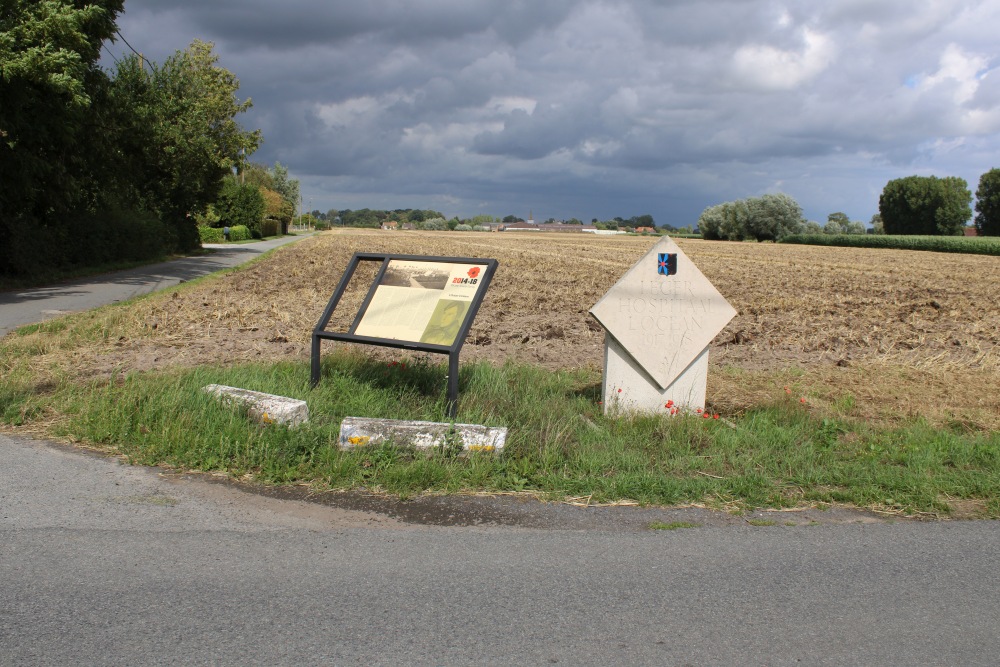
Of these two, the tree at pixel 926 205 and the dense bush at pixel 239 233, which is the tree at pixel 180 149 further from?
the tree at pixel 926 205

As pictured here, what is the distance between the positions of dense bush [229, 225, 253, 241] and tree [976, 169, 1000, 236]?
90722 mm

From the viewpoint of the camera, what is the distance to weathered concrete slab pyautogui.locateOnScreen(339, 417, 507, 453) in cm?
542

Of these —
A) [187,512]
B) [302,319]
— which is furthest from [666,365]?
[302,319]

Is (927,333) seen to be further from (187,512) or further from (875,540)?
(187,512)

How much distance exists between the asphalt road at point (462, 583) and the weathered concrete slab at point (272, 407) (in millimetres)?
878

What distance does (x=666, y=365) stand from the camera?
6598mm

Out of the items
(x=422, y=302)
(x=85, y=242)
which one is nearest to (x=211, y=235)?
(x=85, y=242)

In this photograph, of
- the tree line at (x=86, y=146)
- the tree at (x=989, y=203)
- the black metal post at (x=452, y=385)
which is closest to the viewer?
the black metal post at (x=452, y=385)

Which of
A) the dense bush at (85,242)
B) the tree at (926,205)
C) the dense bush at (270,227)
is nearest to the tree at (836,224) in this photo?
the tree at (926,205)

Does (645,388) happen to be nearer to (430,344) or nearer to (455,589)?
(430,344)

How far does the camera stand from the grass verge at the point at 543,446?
16.6 feet

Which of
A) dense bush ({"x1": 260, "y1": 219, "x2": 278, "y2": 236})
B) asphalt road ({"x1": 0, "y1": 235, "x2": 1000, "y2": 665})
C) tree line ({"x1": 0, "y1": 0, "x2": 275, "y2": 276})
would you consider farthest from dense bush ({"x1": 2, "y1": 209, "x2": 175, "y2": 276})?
dense bush ({"x1": 260, "y1": 219, "x2": 278, "y2": 236})

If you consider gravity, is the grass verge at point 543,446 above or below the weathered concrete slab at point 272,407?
below

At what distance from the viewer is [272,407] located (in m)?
5.81
